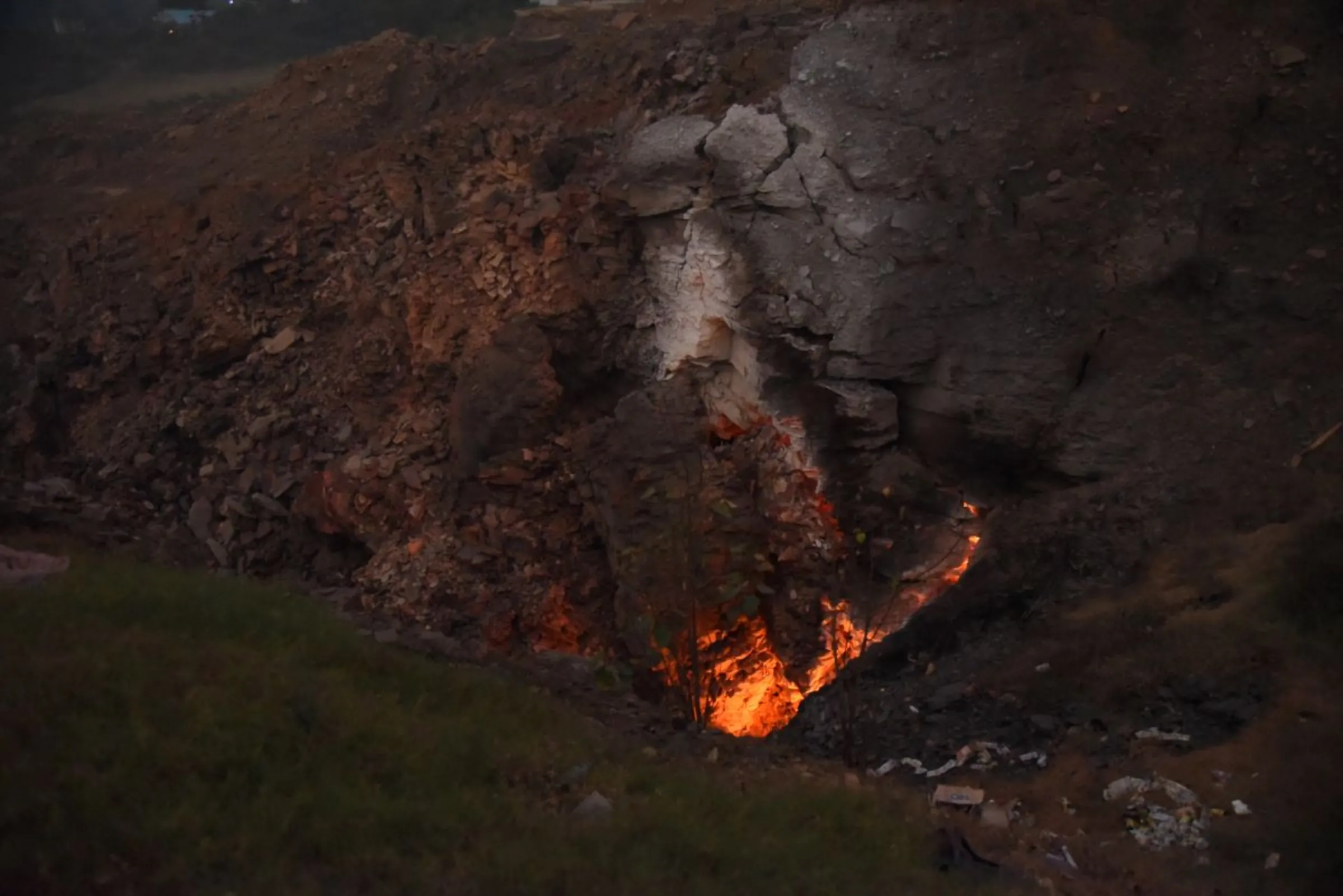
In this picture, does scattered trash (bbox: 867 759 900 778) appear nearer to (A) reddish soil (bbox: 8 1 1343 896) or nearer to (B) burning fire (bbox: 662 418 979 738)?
(A) reddish soil (bbox: 8 1 1343 896)

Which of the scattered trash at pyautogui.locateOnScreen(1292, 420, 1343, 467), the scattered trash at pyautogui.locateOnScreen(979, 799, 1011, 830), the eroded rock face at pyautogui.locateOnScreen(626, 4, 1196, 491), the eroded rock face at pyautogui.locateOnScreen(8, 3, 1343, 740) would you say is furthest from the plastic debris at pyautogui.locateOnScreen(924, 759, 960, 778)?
the scattered trash at pyautogui.locateOnScreen(1292, 420, 1343, 467)

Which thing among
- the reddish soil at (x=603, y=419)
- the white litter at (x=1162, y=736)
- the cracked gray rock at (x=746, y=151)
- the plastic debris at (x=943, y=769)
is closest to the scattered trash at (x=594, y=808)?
the reddish soil at (x=603, y=419)

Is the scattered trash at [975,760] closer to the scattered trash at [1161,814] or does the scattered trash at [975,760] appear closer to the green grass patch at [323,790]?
the scattered trash at [1161,814]

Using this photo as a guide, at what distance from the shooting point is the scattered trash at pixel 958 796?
6.25 metres

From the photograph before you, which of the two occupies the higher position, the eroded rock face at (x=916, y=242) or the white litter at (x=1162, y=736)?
the eroded rock face at (x=916, y=242)

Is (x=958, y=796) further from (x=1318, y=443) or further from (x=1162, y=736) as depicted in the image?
(x=1318, y=443)

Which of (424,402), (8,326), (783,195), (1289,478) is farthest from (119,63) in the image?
(1289,478)

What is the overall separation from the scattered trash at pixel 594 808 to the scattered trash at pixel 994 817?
1.86 metres

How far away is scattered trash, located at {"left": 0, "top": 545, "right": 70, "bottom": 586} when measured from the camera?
640 cm

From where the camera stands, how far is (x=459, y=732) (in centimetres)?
567

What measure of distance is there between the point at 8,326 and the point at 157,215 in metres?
2.08

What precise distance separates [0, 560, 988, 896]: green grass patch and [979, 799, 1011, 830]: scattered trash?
53cm

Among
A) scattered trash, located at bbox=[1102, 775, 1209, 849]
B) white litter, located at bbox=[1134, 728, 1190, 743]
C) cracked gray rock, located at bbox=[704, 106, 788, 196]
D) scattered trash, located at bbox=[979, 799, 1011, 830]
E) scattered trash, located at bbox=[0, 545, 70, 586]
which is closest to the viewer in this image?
scattered trash, located at bbox=[1102, 775, 1209, 849]

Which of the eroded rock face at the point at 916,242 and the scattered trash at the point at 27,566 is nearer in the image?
the scattered trash at the point at 27,566
